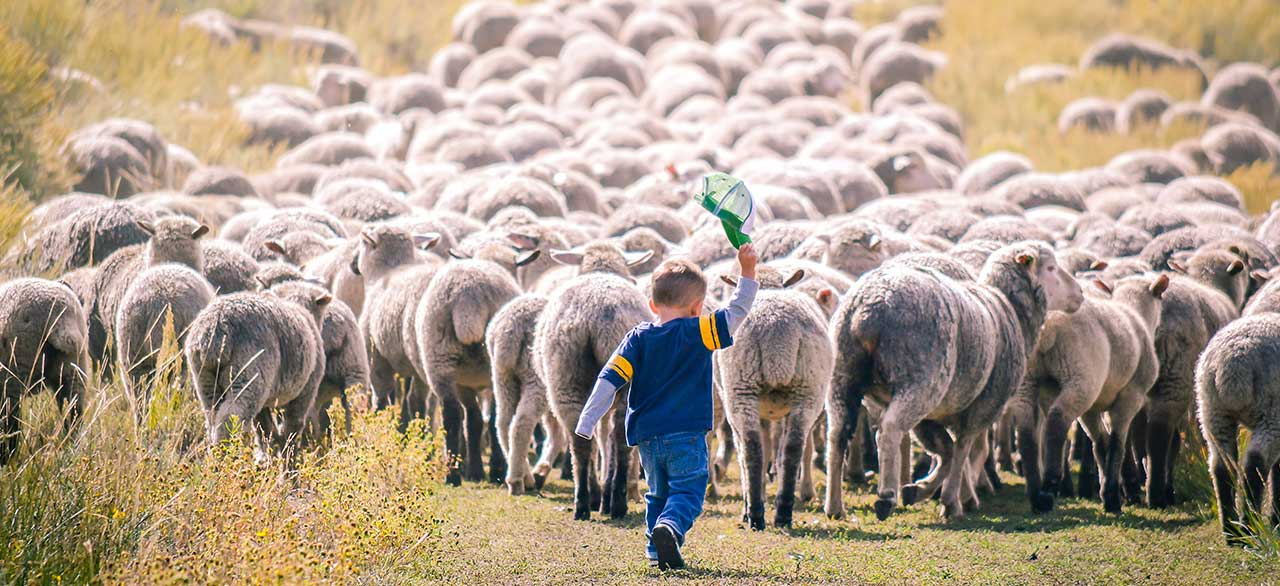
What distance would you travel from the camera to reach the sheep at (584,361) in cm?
1045

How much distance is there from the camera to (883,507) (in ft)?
34.3

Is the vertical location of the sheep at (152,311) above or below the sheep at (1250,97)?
below

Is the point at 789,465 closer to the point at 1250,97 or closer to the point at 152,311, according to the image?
the point at 152,311

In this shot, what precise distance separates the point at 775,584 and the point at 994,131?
25.0 meters

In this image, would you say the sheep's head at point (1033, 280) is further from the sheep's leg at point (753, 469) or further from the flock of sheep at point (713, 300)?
the sheep's leg at point (753, 469)

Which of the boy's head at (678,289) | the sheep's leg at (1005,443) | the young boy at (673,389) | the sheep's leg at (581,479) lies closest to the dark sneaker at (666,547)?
the young boy at (673,389)

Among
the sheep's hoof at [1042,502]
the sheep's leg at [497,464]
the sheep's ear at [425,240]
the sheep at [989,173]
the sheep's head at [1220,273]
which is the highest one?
the sheep at [989,173]

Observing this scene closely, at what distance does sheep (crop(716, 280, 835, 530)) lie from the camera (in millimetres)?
10234

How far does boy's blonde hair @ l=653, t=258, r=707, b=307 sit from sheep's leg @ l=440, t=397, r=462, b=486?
163 inches

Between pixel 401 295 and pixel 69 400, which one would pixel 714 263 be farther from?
pixel 69 400

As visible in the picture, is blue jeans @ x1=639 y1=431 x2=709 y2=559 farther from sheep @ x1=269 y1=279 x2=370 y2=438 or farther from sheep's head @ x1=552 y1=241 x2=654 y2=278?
sheep's head @ x1=552 y1=241 x2=654 y2=278

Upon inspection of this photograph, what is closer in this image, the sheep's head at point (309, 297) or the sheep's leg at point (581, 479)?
the sheep's leg at point (581, 479)

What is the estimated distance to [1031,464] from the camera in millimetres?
11375

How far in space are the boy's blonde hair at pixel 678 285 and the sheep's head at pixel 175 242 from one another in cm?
542
